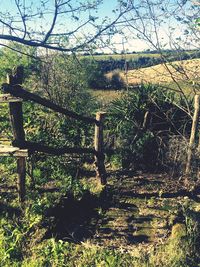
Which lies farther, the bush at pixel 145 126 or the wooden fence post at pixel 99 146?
the bush at pixel 145 126

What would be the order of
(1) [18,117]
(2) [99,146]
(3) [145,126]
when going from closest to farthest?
(1) [18,117] → (2) [99,146] → (3) [145,126]

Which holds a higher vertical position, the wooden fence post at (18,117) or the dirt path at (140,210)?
the wooden fence post at (18,117)

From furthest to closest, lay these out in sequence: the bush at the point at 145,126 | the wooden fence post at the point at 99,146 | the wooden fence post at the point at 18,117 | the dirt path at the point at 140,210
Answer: the bush at the point at 145,126, the wooden fence post at the point at 99,146, the wooden fence post at the point at 18,117, the dirt path at the point at 140,210

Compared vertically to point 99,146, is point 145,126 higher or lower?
higher

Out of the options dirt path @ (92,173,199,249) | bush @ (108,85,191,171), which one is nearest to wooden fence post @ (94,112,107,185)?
dirt path @ (92,173,199,249)

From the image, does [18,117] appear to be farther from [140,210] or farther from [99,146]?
[140,210]

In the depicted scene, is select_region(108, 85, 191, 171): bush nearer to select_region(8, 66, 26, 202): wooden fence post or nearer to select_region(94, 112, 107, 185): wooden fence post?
select_region(94, 112, 107, 185): wooden fence post

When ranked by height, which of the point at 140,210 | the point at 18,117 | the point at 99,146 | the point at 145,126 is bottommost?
the point at 140,210

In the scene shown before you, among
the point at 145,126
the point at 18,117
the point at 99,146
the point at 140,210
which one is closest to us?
the point at 18,117

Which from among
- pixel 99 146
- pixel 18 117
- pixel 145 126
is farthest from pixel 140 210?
pixel 145 126

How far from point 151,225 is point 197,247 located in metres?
0.93

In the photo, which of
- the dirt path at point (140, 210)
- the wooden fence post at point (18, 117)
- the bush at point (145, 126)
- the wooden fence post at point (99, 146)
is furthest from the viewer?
the bush at point (145, 126)

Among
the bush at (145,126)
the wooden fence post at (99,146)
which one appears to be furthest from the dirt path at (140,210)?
the bush at (145,126)

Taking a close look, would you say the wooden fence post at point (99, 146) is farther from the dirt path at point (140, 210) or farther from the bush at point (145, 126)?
the bush at point (145, 126)
